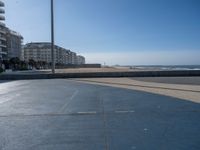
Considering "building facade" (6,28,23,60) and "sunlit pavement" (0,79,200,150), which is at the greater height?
"building facade" (6,28,23,60)

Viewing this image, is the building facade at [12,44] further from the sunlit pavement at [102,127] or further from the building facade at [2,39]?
the sunlit pavement at [102,127]

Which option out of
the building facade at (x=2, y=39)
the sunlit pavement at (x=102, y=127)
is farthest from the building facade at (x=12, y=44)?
the sunlit pavement at (x=102, y=127)

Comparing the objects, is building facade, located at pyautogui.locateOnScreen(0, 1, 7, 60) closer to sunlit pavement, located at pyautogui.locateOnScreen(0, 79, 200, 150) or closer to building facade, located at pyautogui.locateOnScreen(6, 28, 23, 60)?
building facade, located at pyautogui.locateOnScreen(6, 28, 23, 60)

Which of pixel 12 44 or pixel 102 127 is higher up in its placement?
pixel 12 44

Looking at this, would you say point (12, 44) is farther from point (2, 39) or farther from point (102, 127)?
point (102, 127)

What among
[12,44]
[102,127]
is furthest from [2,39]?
[102,127]

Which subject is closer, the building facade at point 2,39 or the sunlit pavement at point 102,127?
the sunlit pavement at point 102,127

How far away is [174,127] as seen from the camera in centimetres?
718

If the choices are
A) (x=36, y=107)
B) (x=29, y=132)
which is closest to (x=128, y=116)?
(x=29, y=132)

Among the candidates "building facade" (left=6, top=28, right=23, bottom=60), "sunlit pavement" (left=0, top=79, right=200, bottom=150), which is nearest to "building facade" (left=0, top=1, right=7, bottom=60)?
"building facade" (left=6, top=28, right=23, bottom=60)

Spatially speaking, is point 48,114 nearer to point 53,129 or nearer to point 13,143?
point 53,129

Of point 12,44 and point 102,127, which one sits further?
point 12,44

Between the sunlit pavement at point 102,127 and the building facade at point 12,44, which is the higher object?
the building facade at point 12,44

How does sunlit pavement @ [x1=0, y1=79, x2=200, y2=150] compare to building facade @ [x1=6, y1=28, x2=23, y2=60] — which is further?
building facade @ [x1=6, y1=28, x2=23, y2=60]
